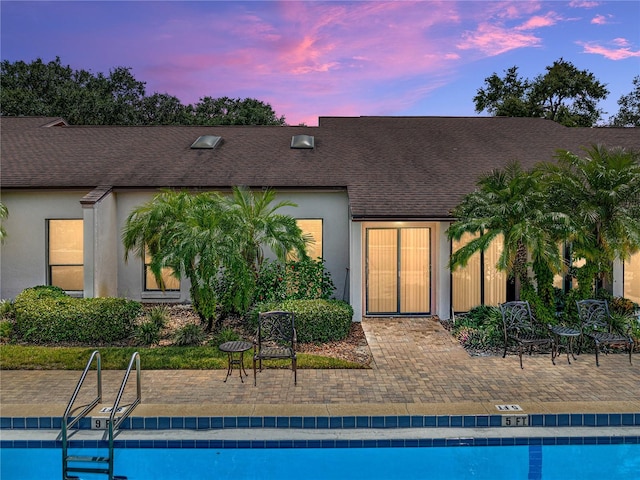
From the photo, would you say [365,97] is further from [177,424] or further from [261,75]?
[177,424]

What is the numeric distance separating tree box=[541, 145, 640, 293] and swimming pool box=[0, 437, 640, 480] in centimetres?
449

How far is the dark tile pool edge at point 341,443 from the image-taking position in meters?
6.27

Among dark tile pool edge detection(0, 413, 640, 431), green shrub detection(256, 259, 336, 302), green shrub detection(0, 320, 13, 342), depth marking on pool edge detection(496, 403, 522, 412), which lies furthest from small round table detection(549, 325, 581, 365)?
green shrub detection(0, 320, 13, 342)

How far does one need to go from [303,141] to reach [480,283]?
7.25m

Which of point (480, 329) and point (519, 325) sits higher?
point (519, 325)

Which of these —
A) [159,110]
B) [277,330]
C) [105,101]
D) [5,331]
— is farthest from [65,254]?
[159,110]

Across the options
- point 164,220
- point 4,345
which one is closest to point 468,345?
point 164,220

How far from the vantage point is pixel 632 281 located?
13.3m

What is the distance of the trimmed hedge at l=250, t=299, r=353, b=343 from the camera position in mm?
10086

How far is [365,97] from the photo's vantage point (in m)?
25.1

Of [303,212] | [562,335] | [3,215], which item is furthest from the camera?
[303,212]

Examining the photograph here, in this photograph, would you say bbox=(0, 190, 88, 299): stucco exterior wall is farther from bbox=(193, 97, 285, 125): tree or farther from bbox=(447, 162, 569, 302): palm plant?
bbox=(193, 97, 285, 125): tree

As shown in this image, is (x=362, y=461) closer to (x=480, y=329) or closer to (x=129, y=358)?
(x=129, y=358)

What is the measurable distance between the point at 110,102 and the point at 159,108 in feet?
14.0
